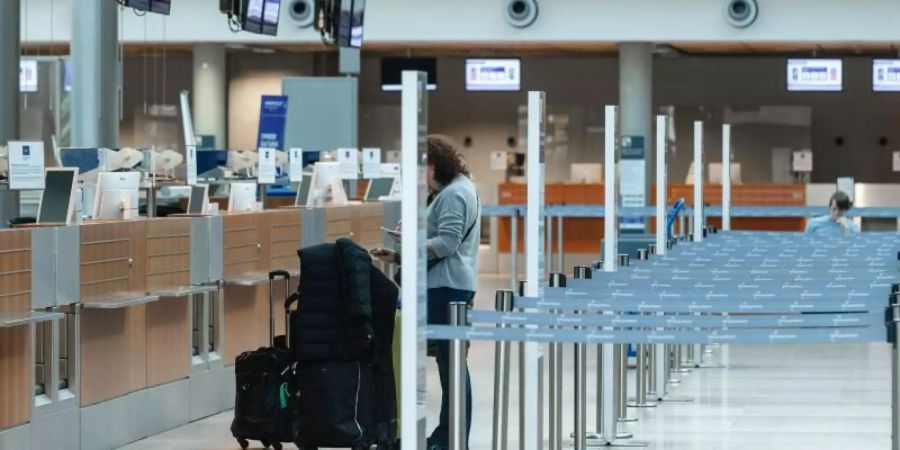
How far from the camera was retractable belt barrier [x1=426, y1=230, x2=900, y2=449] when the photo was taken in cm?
512

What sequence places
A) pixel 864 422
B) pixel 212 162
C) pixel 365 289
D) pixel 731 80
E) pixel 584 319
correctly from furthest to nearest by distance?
pixel 731 80, pixel 212 162, pixel 864 422, pixel 365 289, pixel 584 319

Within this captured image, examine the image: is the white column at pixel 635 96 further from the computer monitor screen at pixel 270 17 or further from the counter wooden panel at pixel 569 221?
the computer monitor screen at pixel 270 17

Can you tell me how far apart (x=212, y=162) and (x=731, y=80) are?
37.6ft

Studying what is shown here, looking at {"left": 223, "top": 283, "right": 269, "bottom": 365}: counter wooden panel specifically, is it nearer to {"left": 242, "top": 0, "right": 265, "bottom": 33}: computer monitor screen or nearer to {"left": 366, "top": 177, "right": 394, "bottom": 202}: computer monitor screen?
{"left": 366, "top": 177, "right": 394, "bottom": 202}: computer monitor screen

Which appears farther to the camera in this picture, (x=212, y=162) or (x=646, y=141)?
(x=646, y=141)

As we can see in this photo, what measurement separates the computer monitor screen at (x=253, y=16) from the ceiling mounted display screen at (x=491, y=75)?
7989 millimetres

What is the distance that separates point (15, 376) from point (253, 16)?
28.2 feet

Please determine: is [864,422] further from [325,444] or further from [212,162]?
[212,162]

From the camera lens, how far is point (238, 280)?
9.53 m

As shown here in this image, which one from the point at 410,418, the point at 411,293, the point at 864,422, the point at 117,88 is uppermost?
the point at 117,88

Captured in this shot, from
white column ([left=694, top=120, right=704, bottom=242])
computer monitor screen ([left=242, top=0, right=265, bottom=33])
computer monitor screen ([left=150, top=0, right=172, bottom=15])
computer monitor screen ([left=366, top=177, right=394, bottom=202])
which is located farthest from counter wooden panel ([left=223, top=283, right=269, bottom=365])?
computer monitor screen ([left=242, top=0, right=265, bottom=33])

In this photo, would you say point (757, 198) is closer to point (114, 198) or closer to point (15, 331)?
point (114, 198)

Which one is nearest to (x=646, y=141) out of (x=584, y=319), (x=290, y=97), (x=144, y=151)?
(x=290, y=97)

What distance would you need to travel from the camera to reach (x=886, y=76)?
22.7 meters
